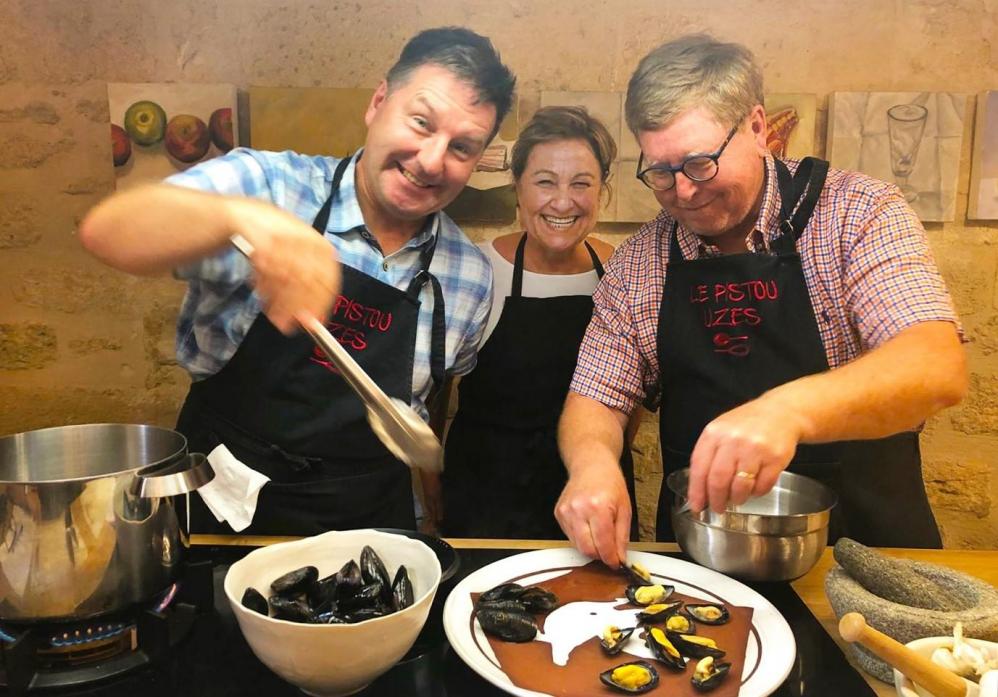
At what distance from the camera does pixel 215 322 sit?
143cm

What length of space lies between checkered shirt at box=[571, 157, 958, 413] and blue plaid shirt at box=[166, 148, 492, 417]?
0.27 metres

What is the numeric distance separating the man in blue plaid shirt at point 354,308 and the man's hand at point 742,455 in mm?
668

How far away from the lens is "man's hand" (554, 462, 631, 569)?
112cm

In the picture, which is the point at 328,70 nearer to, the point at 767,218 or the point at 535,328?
the point at 535,328

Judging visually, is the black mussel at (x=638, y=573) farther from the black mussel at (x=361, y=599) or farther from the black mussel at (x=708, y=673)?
the black mussel at (x=361, y=599)

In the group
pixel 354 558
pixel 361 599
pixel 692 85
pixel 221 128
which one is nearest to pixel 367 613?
pixel 361 599

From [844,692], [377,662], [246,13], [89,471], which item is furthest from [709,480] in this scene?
[246,13]

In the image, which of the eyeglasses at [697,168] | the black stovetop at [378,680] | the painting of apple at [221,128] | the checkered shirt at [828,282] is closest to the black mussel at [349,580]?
the black stovetop at [378,680]

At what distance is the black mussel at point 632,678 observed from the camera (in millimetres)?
820

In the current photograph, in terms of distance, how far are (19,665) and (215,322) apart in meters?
0.74

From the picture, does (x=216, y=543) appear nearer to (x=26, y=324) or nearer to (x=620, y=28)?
(x=26, y=324)

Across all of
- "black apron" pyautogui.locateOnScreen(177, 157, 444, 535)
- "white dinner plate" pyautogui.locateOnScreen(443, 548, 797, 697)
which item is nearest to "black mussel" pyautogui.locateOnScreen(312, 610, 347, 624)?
"white dinner plate" pyautogui.locateOnScreen(443, 548, 797, 697)

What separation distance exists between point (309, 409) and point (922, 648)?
106 cm

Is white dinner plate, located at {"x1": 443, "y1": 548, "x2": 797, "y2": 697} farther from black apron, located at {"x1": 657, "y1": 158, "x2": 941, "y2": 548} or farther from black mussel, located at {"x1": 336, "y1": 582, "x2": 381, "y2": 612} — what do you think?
black apron, located at {"x1": 657, "y1": 158, "x2": 941, "y2": 548}
